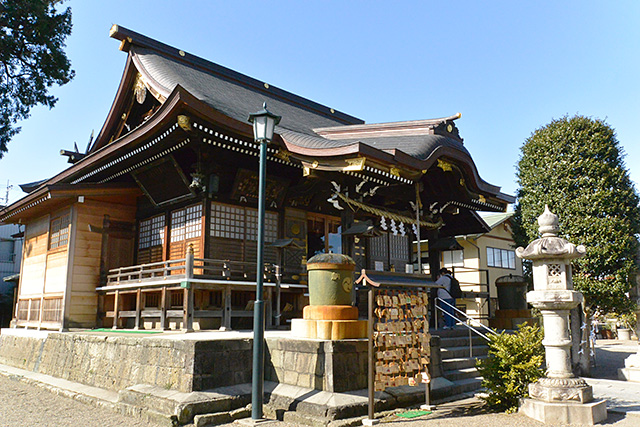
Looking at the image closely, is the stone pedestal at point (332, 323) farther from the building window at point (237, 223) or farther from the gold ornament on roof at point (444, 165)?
the gold ornament on roof at point (444, 165)

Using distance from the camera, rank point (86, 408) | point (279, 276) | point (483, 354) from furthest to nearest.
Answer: point (279, 276) → point (483, 354) → point (86, 408)

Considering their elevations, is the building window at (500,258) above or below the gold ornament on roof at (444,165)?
below

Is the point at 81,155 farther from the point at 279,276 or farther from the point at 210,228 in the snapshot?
the point at 279,276

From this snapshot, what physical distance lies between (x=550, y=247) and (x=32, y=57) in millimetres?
15500

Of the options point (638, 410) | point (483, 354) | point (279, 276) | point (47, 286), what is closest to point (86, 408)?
point (279, 276)

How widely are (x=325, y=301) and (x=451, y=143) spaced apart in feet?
21.3

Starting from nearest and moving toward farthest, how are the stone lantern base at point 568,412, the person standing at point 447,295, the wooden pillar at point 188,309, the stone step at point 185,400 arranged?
the stone lantern base at point 568,412, the stone step at point 185,400, the wooden pillar at point 188,309, the person standing at point 447,295

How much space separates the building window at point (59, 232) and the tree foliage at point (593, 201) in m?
12.3

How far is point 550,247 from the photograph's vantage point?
6.74 meters

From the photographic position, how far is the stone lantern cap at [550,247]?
21.7 ft

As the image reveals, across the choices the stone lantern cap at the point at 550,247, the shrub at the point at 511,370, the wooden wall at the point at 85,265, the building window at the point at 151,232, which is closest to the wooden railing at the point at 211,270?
the wooden wall at the point at 85,265

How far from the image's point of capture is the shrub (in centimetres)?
675

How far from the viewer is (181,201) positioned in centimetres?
1210

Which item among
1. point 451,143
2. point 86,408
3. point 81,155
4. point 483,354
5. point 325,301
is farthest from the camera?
point 81,155
